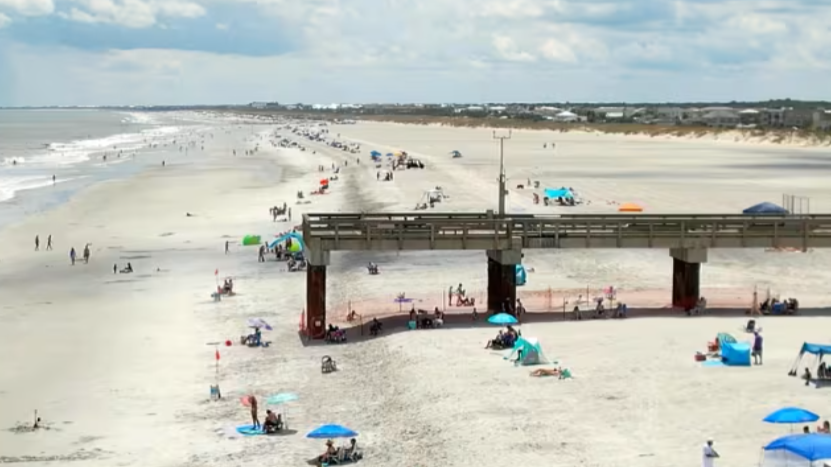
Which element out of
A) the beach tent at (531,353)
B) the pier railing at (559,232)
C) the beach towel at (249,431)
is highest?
the pier railing at (559,232)

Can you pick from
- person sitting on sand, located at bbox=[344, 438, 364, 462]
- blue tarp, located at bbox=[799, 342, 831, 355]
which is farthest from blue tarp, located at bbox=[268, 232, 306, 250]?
blue tarp, located at bbox=[799, 342, 831, 355]

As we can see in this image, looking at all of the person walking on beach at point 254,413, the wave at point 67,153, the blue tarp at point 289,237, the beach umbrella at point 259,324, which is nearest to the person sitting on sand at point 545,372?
the person walking on beach at point 254,413

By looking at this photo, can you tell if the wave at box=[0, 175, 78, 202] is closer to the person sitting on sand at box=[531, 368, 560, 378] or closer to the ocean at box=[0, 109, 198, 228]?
the ocean at box=[0, 109, 198, 228]

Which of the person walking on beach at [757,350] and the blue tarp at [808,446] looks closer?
the blue tarp at [808,446]

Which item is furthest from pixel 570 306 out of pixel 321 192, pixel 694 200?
pixel 321 192

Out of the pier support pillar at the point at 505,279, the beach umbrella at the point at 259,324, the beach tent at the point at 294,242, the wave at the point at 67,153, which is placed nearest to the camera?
the beach umbrella at the point at 259,324

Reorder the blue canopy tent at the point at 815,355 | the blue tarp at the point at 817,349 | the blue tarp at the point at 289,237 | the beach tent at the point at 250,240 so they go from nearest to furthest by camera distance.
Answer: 1. the blue canopy tent at the point at 815,355
2. the blue tarp at the point at 817,349
3. the blue tarp at the point at 289,237
4. the beach tent at the point at 250,240

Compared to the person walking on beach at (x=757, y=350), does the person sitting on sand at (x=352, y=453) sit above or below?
below

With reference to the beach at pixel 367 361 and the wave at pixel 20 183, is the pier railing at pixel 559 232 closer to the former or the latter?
the beach at pixel 367 361
